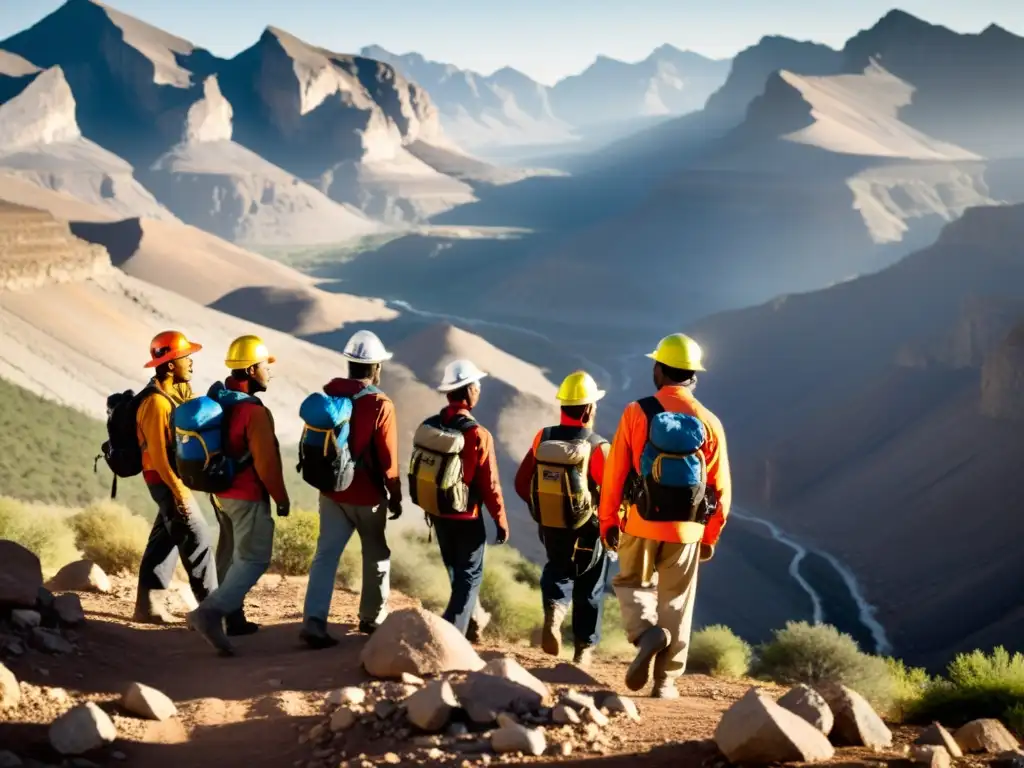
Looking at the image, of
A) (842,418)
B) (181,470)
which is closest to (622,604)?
(181,470)

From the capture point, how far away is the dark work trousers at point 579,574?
751 centimetres

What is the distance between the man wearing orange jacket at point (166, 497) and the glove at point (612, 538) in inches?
113

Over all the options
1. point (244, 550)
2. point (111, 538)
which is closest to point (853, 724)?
point (244, 550)

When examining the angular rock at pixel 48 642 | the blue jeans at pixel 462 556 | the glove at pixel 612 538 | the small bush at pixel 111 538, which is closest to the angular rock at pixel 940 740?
the glove at pixel 612 538

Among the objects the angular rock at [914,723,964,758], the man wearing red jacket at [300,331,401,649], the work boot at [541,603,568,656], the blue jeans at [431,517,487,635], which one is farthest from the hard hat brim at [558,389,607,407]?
the angular rock at [914,723,964,758]

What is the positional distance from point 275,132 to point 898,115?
3567 inches

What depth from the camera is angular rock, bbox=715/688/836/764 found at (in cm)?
471

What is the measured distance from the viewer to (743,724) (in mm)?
4770

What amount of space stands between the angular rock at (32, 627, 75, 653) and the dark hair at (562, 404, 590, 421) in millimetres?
3500

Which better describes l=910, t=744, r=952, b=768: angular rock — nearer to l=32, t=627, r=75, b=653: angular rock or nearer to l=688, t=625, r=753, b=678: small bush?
l=32, t=627, r=75, b=653: angular rock

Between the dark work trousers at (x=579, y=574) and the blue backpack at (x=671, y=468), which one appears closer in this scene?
the blue backpack at (x=671, y=468)

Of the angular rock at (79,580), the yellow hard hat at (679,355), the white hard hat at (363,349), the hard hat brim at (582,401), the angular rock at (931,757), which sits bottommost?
the angular rock at (79,580)

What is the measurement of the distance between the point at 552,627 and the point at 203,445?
2.91 m

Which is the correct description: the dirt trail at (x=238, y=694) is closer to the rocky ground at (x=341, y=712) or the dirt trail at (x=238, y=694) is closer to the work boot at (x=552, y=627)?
the rocky ground at (x=341, y=712)
